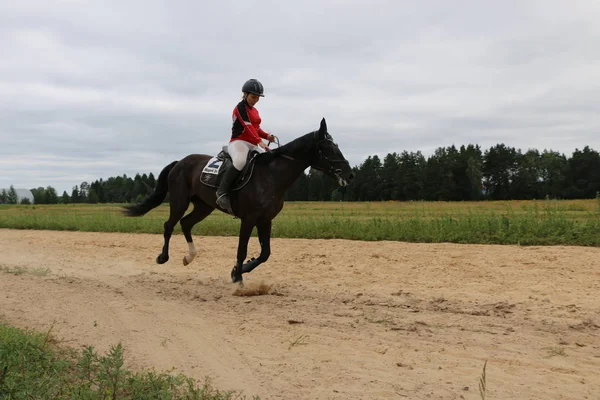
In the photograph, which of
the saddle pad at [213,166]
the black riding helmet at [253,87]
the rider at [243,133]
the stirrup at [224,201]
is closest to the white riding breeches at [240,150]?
the rider at [243,133]

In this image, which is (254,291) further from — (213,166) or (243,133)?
(243,133)

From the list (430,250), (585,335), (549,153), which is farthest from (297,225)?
(549,153)

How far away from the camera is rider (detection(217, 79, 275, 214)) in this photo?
324 inches

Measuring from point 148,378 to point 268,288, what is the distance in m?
4.23

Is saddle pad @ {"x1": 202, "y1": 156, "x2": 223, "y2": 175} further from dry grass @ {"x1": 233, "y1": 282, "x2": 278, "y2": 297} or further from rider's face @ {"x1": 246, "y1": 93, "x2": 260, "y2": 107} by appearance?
dry grass @ {"x1": 233, "y1": 282, "x2": 278, "y2": 297}

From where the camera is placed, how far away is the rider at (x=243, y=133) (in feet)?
27.0

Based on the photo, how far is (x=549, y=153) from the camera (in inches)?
3361

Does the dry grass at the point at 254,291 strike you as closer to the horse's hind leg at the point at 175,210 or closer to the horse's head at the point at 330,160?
the horse's hind leg at the point at 175,210

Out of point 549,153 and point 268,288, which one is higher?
point 549,153

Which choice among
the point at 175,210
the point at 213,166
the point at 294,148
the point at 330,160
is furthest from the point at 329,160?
the point at 175,210

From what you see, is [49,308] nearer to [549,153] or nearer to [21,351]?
[21,351]

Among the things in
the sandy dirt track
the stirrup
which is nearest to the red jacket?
the stirrup

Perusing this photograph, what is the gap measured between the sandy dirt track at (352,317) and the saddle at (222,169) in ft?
5.97

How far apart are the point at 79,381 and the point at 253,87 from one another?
17.5 ft
